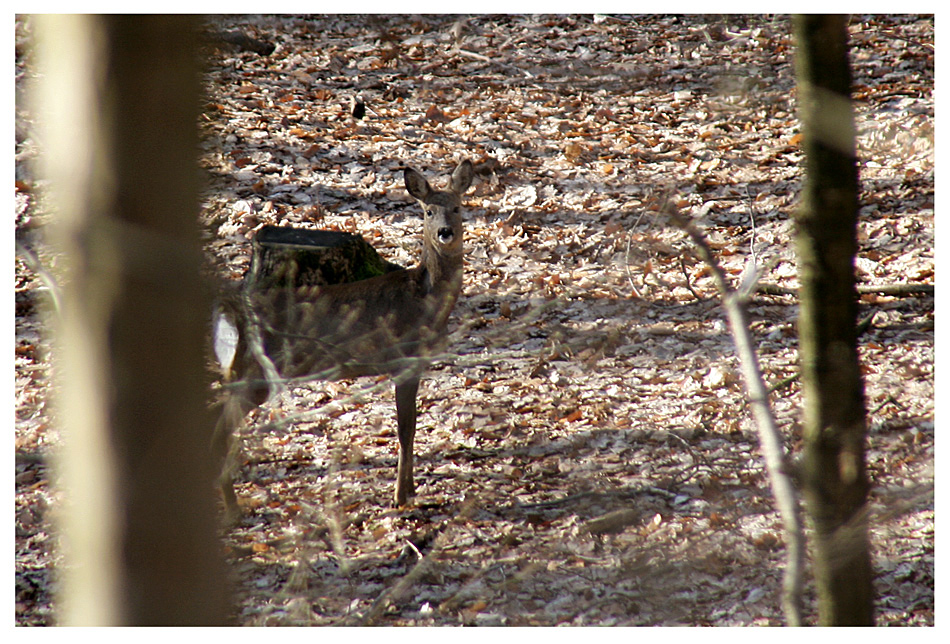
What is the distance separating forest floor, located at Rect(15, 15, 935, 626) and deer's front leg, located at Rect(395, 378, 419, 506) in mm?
146

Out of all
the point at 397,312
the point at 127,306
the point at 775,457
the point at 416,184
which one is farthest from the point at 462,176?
the point at 127,306

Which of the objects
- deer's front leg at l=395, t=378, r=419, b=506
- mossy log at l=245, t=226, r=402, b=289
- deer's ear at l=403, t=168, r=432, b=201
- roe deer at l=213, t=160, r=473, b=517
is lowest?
deer's front leg at l=395, t=378, r=419, b=506

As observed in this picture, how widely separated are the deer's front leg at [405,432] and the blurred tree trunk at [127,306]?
3487mm

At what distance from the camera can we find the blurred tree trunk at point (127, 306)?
5.95 feet

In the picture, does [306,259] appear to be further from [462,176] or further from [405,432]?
[405,432]

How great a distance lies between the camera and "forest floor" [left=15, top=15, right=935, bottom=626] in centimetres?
443

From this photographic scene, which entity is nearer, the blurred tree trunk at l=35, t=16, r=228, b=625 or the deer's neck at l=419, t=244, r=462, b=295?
the blurred tree trunk at l=35, t=16, r=228, b=625

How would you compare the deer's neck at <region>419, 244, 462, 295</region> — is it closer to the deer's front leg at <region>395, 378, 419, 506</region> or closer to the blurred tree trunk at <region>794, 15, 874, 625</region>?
the deer's front leg at <region>395, 378, 419, 506</region>

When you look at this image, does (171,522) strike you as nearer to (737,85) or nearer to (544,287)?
(737,85)

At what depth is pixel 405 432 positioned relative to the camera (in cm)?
548

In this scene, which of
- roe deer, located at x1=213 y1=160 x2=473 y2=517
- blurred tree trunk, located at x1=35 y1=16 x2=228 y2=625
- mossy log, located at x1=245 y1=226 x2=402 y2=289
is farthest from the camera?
mossy log, located at x1=245 y1=226 x2=402 y2=289

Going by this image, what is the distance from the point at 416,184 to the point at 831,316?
3.64 m

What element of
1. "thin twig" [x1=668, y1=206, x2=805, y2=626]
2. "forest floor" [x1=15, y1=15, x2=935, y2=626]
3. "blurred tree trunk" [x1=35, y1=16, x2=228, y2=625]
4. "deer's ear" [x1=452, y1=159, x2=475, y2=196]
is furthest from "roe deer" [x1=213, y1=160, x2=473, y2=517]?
"blurred tree trunk" [x1=35, y1=16, x2=228, y2=625]

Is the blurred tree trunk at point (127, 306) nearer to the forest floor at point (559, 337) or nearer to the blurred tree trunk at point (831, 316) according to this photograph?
the forest floor at point (559, 337)
